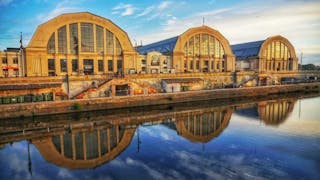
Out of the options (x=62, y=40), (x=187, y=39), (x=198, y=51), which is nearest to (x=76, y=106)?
(x=62, y=40)

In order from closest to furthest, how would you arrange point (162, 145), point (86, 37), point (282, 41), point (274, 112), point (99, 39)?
point (162, 145)
point (274, 112)
point (86, 37)
point (99, 39)
point (282, 41)

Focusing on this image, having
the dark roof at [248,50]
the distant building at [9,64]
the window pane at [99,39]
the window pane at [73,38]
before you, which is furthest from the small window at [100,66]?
the dark roof at [248,50]

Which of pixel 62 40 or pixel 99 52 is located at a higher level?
pixel 62 40

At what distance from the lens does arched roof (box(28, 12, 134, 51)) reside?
3859cm

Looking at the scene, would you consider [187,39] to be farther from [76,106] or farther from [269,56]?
[76,106]

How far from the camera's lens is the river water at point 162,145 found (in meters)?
13.9

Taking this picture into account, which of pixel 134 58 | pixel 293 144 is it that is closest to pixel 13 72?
pixel 134 58

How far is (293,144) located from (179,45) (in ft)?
123

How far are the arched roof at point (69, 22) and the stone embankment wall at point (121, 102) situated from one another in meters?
15.2

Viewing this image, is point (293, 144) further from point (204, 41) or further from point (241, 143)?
point (204, 41)

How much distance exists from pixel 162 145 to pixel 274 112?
19738 millimetres

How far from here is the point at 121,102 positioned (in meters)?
32.3

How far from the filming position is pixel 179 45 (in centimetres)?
5300

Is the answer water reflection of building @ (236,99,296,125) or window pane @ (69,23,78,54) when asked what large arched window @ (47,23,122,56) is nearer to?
window pane @ (69,23,78,54)
